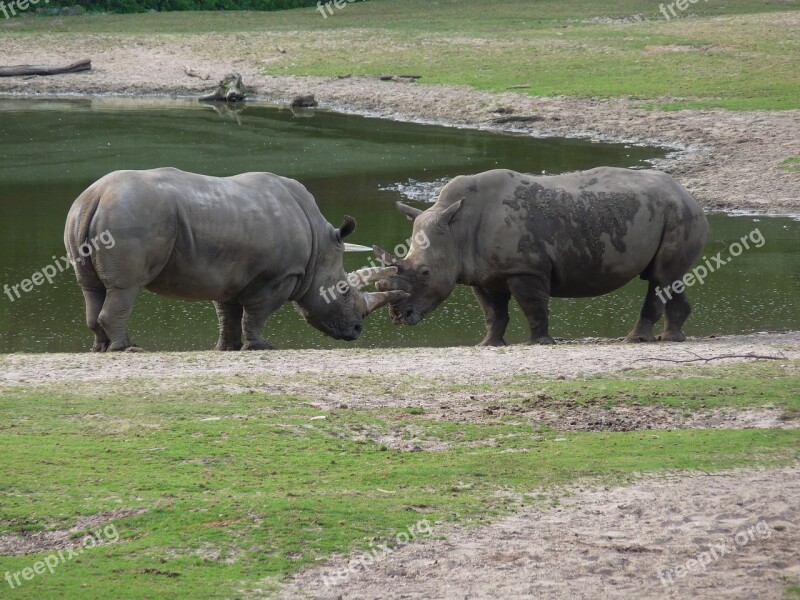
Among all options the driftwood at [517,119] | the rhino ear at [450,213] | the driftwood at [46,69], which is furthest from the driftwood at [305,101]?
the rhino ear at [450,213]

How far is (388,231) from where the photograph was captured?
20.7 metres

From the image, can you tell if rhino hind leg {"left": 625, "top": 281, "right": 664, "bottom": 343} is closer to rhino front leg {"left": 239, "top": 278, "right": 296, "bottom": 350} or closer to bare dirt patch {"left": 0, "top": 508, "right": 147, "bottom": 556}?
rhino front leg {"left": 239, "top": 278, "right": 296, "bottom": 350}

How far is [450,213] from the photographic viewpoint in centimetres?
1420

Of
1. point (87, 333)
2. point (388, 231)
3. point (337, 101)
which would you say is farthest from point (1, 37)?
point (87, 333)

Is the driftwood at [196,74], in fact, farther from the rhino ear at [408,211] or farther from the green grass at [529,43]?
the rhino ear at [408,211]

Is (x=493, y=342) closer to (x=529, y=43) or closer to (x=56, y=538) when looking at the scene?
(x=56, y=538)

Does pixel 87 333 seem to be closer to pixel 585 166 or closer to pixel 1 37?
pixel 585 166

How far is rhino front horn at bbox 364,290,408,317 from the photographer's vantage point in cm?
1456

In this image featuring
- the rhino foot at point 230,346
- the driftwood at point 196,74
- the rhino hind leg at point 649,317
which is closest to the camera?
the rhino hind leg at point 649,317

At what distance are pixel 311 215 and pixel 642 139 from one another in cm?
1596

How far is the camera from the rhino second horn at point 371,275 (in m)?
14.6

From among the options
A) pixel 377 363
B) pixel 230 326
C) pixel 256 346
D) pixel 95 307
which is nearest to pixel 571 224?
pixel 256 346

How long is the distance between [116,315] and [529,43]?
96.9 feet

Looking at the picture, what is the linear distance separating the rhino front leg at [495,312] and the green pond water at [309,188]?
818mm
